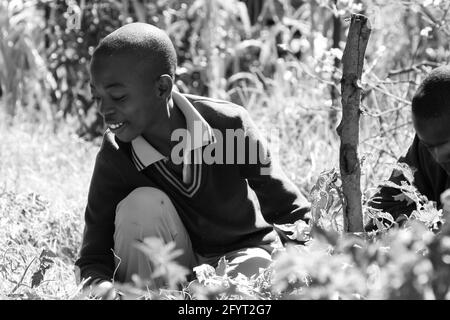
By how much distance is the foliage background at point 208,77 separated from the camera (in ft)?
13.5

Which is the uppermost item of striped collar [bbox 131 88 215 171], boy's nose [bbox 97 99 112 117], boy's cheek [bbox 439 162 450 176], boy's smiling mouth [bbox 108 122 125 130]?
boy's nose [bbox 97 99 112 117]

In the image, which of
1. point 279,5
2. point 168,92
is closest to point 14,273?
point 168,92

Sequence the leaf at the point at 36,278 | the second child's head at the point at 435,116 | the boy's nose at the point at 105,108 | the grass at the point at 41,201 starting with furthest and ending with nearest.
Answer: the grass at the point at 41,201, the boy's nose at the point at 105,108, the second child's head at the point at 435,116, the leaf at the point at 36,278

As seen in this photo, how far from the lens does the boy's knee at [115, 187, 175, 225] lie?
3098 millimetres

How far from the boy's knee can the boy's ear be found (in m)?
0.31

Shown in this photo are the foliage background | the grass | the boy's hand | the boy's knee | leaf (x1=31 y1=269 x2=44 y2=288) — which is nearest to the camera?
the boy's hand

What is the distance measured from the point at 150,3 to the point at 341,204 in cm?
321

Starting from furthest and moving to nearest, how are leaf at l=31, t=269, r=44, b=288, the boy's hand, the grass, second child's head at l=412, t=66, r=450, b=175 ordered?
the grass, second child's head at l=412, t=66, r=450, b=175, leaf at l=31, t=269, r=44, b=288, the boy's hand

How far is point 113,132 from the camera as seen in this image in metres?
3.07

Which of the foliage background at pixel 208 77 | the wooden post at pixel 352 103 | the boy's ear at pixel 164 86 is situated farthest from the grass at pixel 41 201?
the wooden post at pixel 352 103

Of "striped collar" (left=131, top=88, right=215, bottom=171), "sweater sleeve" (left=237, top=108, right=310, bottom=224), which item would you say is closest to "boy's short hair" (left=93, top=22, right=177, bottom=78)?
"striped collar" (left=131, top=88, right=215, bottom=171)

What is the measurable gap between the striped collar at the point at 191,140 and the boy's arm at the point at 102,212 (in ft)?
0.31

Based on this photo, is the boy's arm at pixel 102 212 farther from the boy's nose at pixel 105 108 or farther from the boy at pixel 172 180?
the boy's nose at pixel 105 108

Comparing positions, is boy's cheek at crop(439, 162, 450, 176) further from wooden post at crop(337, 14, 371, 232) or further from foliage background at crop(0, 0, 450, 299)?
foliage background at crop(0, 0, 450, 299)
